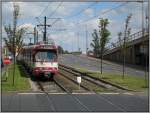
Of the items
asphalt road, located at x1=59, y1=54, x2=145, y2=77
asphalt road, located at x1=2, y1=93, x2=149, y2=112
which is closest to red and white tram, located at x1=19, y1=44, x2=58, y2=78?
asphalt road, located at x1=59, y1=54, x2=145, y2=77

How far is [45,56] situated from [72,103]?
21.1 meters

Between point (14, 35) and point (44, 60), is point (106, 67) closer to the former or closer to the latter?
point (44, 60)

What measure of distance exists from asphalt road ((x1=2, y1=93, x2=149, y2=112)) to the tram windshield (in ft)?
50.7

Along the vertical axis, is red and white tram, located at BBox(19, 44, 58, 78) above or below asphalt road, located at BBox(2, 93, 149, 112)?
above

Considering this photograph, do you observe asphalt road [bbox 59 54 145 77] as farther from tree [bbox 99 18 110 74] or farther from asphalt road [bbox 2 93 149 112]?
asphalt road [bbox 2 93 149 112]

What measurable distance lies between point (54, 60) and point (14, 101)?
20.3m

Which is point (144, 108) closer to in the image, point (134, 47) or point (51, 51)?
point (51, 51)

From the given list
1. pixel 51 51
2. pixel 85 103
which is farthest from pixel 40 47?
pixel 85 103

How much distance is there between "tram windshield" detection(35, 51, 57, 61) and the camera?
45062mm

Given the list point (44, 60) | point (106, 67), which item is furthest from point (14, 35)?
point (106, 67)

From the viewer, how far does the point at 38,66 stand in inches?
1763

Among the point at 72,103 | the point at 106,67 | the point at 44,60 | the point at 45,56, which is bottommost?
the point at 72,103

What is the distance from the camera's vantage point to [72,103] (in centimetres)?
2438

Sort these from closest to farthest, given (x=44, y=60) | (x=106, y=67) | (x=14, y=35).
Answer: (x=14, y=35), (x=44, y=60), (x=106, y=67)
